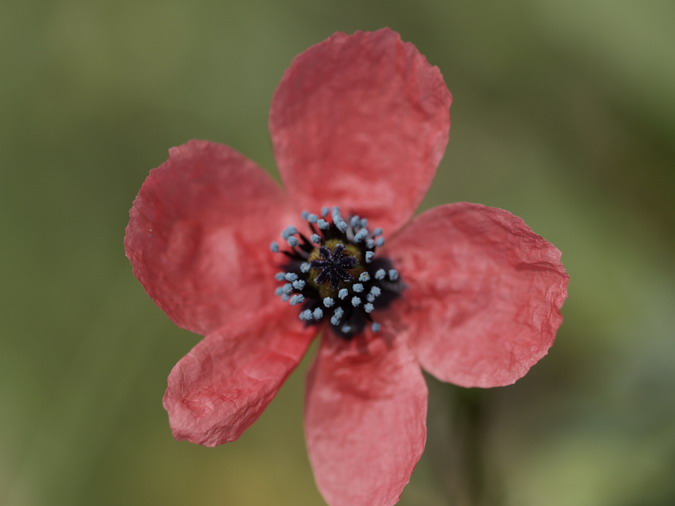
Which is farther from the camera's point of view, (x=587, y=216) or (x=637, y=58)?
(x=587, y=216)

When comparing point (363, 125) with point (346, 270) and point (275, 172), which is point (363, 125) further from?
point (275, 172)

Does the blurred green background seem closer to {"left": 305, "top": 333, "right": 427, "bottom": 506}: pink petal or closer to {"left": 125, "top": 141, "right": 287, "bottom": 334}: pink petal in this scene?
{"left": 305, "top": 333, "right": 427, "bottom": 506}: pink petal

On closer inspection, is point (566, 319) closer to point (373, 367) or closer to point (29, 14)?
point (373, 367)

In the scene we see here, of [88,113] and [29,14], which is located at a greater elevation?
[29,14]

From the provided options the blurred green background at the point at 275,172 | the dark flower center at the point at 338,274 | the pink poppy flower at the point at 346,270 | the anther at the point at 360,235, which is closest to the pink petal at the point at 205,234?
the pink poppy flower at the point at 346,270

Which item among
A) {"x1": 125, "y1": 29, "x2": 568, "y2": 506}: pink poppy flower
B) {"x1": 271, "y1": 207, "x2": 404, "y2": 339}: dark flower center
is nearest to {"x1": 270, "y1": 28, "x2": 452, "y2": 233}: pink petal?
{"x1": 125, "y1": 29, "x2": 568, "y2": 506}: pink poppy flower

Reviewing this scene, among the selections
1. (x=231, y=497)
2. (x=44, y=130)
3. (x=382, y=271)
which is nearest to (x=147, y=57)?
(x=44, y=130)

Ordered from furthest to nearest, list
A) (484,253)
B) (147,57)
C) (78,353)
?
(147,57), (78,353), (484,253)
